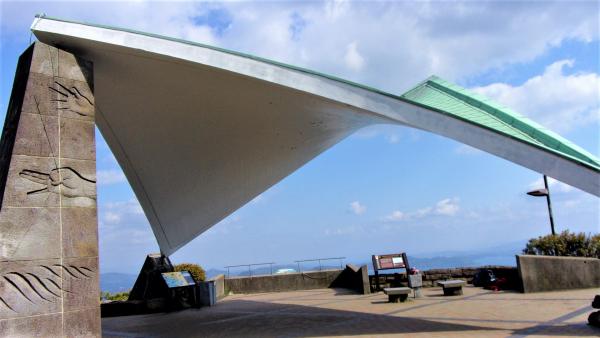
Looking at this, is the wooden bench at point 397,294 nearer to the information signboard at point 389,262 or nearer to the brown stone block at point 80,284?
the information signboard at point 389,262

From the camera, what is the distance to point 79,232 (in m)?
6.66

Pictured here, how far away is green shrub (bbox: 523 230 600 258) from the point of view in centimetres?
1421

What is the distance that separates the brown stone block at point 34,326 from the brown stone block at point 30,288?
7cm

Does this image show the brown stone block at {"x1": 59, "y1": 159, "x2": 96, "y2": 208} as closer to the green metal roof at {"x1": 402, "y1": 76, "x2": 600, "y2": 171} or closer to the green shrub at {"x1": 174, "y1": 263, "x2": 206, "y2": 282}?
the green metal roof at {"x1": 402, "y1": 76, "x2": 600, "y2": 171}

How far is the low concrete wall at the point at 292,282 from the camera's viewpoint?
1625 cm

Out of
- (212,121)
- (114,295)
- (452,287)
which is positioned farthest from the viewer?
(114,295)

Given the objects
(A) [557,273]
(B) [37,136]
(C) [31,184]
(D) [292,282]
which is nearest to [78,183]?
(C) [31,184]

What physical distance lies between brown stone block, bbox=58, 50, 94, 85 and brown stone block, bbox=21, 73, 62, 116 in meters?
0.29

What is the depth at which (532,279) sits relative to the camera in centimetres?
1111

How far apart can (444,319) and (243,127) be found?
20.4ft

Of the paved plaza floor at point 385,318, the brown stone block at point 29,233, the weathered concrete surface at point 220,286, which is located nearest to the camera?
the brown stone block at point 29,233

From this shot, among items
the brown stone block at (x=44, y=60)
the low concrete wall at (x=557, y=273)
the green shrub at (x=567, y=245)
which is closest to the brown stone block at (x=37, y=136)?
the brown stone block at (x=44, y=60)

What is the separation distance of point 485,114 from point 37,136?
23.7ft

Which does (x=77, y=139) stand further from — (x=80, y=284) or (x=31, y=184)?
(x=80, y=284)
